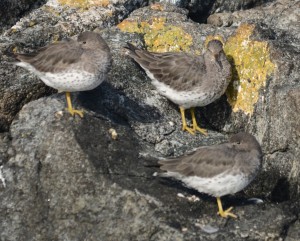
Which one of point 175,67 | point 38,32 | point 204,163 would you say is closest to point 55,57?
point 175,67

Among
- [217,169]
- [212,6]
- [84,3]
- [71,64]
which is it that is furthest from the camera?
[212,6]

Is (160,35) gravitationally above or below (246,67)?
below

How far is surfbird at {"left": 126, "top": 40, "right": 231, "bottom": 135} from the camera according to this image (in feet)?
37.6

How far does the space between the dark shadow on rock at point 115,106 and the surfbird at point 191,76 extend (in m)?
0.49

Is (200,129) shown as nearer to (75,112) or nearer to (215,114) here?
(215,114)

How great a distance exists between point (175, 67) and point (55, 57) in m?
2.13

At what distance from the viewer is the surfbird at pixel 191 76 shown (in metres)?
11.5

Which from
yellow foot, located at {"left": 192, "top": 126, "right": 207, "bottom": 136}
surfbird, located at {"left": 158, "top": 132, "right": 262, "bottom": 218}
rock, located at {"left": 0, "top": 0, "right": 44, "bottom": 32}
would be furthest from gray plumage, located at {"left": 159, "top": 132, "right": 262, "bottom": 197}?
rock, located at {"left": 0, "top": 0, "right": 44, "bottom": 32}

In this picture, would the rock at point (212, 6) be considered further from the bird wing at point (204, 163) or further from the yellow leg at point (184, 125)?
the bird wing at point (204, 163)

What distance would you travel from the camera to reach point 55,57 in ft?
35.3

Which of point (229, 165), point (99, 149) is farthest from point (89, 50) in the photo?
point (229, 165)

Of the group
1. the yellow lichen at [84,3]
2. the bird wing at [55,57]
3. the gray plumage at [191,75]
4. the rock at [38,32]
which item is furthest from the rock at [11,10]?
the gray plumage at [191,75]

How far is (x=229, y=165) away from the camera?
381 inches

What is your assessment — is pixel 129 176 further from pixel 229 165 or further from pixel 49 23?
pixel 49 23
